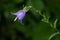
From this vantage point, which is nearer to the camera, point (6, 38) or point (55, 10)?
point (55, 10)

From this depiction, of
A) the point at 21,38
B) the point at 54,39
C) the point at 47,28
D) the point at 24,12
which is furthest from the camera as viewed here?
the point at 21,38

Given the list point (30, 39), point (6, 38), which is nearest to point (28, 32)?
point (30, 39)

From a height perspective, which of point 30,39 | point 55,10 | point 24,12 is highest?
point 55,10

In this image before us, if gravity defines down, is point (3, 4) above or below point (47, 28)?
above

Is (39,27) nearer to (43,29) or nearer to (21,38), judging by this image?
(43,29)

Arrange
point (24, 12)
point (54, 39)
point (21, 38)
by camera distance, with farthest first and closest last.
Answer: point (21, 38) → point (54, 39) → point (24, 12)

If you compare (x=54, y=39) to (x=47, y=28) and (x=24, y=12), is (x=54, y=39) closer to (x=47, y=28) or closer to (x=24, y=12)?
(x=47, y=28)
